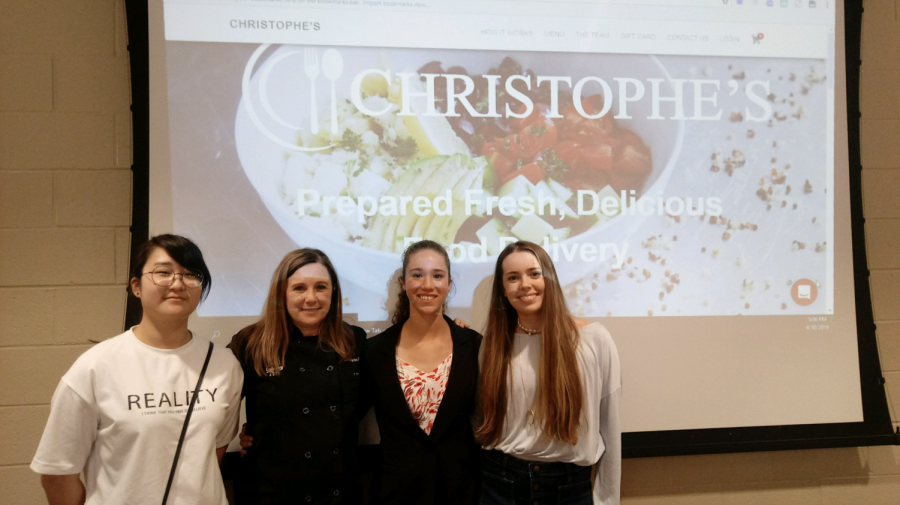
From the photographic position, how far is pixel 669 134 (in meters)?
2.30

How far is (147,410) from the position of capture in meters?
1.49

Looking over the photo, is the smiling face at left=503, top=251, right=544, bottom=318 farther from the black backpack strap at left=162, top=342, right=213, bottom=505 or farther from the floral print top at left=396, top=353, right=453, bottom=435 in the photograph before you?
the black backpack strap at left=162, top=342, right=213, bottom=505

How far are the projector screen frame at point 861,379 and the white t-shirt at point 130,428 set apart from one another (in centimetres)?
94

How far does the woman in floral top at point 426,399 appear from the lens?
1744mm

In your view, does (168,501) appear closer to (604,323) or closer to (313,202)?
(313,202)

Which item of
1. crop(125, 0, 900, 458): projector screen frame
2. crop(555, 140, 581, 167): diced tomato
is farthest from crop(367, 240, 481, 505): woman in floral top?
crop(125, 0, 900, 458): projector screen frame

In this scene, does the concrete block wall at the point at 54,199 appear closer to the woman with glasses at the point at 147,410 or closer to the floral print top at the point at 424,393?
the woman with glasses at the point at 147,410

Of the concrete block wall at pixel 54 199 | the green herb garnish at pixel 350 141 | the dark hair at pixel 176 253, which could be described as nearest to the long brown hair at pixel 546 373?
the green herb garnish at pixel 350 141

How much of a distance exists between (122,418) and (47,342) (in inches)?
38.4

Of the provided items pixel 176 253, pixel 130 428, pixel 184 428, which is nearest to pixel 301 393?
pixel 184 428

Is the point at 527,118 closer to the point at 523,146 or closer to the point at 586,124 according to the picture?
the point at 523,146

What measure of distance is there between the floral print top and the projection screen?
1.38ft

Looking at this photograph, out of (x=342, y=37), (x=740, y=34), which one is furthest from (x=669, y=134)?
(x=342, y=37)
